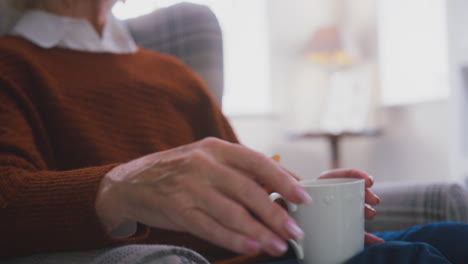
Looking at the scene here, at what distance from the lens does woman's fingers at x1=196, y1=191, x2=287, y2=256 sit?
0.31m

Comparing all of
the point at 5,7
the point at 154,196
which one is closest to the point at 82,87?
the point at 5,7

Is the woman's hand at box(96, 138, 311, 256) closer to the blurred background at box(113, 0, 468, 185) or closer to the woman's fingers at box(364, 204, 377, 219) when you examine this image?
the woman's fingers at box(364, 204, 377, 219)

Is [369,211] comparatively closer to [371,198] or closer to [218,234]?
[371,198]

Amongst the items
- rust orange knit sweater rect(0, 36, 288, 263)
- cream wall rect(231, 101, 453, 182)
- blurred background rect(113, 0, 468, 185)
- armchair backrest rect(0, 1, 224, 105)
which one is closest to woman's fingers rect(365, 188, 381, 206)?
rust orange knit sweater rect(0, 36, 288, 263)

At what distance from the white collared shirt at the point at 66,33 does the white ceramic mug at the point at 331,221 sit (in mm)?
627

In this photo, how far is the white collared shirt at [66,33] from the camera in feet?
2.75

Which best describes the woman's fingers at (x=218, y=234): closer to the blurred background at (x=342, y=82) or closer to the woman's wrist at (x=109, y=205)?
the woman's wrist at (x=109, y=205)

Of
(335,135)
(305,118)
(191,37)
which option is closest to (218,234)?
(191,37)

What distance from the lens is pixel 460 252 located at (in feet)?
1.59

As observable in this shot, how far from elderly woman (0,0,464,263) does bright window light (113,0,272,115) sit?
205 centimetres

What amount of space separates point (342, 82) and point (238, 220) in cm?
289

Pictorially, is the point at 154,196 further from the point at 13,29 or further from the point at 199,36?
the point at 199,36

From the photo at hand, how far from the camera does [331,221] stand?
1.45 feet

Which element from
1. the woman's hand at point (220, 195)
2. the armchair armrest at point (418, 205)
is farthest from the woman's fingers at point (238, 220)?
the armchair armrest at point (418, 205)
